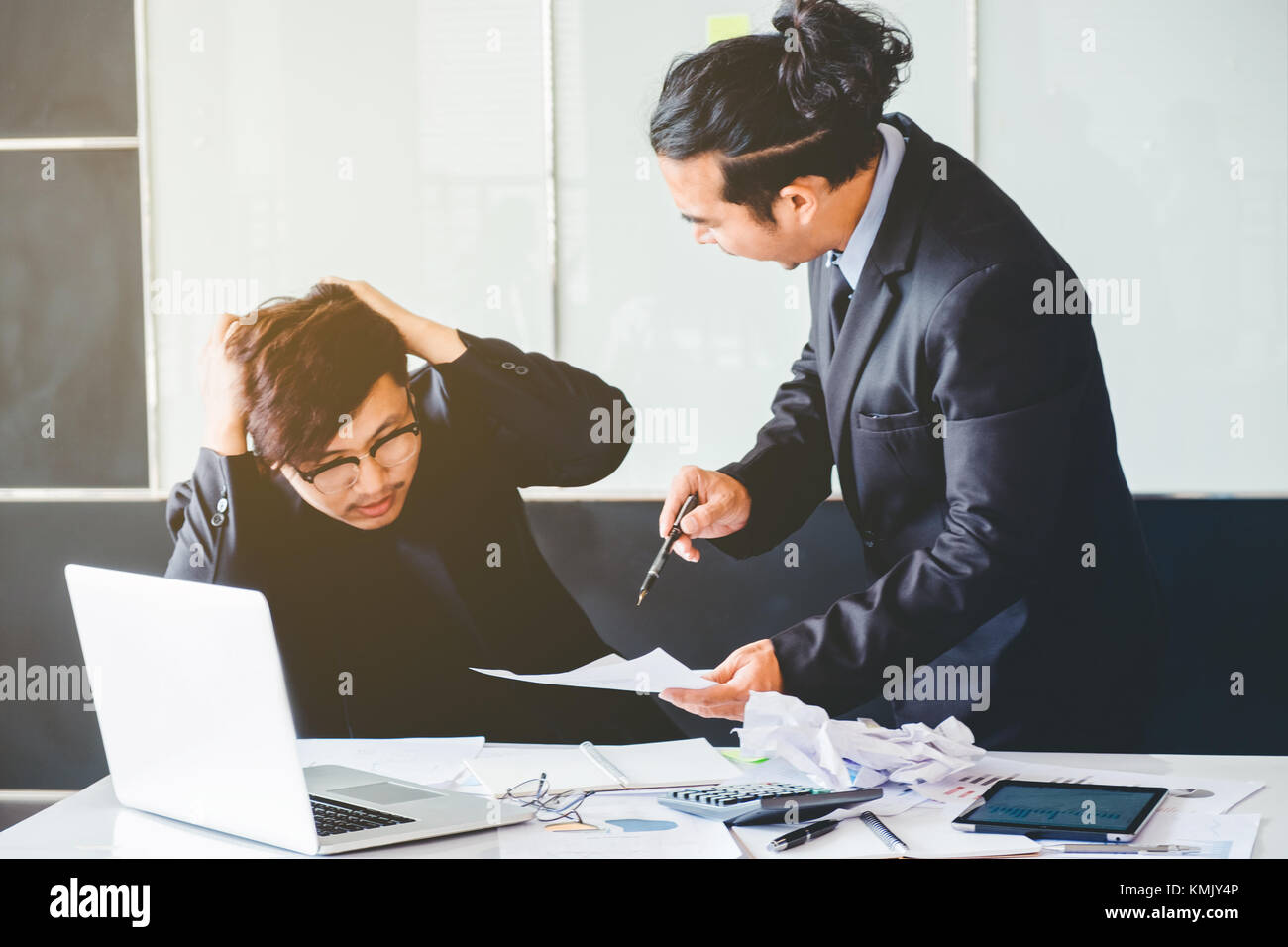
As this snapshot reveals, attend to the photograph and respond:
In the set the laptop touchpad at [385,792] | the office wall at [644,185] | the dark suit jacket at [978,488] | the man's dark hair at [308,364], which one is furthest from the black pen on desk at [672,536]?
the laptop touchpad at [385,792]

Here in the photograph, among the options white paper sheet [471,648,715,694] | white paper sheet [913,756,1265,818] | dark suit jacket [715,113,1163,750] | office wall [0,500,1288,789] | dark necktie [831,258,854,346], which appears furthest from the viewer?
office wall [0,500,1288,789]

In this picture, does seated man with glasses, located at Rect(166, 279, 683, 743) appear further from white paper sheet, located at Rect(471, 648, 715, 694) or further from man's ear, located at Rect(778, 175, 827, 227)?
white paper sheet, located at Rect(471, 648, 715, 694)

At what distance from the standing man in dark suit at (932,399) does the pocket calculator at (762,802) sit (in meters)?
0.69

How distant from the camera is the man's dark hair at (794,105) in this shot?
2.48 m

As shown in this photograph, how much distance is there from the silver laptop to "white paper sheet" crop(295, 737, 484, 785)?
0.47 feet

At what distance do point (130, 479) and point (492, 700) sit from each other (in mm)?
1113

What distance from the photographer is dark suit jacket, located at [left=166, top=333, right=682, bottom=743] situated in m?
2.90

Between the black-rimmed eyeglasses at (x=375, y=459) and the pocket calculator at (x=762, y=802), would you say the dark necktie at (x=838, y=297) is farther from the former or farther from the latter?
the pocket calculator at (x=762, y=802)

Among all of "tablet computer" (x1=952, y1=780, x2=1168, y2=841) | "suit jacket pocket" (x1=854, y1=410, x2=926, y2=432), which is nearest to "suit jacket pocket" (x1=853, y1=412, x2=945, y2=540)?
"suit jacket pocket" (x1=854, y1=410, x2=926, y2=432)

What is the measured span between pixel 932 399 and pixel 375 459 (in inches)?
54.2

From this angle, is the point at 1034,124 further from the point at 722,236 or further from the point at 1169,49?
the point at 722,236

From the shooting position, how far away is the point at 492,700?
2.88 meters
